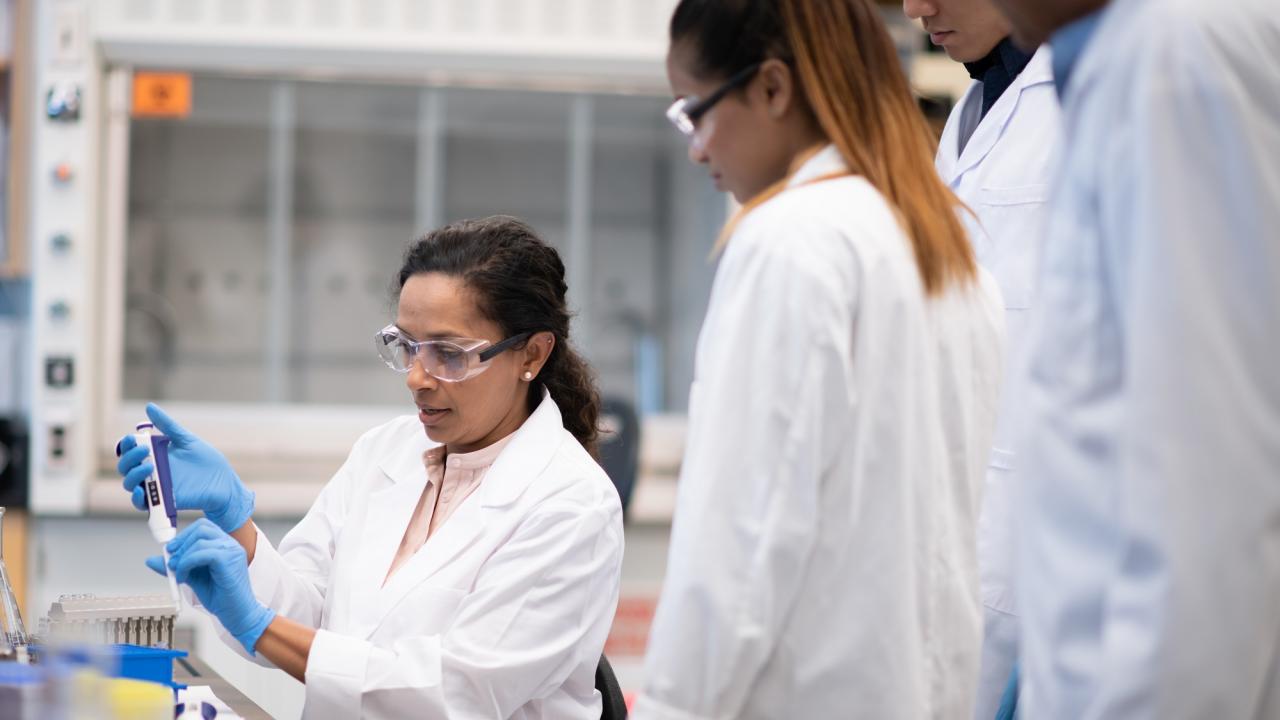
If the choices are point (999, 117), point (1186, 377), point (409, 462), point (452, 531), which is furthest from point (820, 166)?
point (409, 462)

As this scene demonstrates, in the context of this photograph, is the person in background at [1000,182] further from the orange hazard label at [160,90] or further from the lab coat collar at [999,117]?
the orange hazard label at [160,90]

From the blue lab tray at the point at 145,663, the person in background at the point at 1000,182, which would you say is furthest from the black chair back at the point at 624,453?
the blue lab tray at the point at 145,663

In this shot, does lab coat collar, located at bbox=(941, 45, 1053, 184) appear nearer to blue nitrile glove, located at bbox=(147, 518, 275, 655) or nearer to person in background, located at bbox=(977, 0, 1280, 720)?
person in background, located at bbox=(977, 0, 1280, 720)

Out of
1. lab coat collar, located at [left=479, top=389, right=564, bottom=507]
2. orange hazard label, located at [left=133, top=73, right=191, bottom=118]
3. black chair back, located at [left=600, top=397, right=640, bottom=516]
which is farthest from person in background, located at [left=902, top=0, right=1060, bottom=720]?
orange hazard label, located at [left=133, top=73, right=191, bottom=118]

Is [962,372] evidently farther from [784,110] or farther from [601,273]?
[601,273]

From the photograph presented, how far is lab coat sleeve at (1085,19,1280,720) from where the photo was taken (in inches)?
32.8

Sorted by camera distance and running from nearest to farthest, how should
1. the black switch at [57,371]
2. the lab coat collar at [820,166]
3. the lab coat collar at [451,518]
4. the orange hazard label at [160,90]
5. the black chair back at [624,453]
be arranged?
the lab coat collar at [820,166]
the lab coat collar at [451,518]
the black chair back at [624,453]
the black switch at [57,371]
the orange hazard label at [160,90]

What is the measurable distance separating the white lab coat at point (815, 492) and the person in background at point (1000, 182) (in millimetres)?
298

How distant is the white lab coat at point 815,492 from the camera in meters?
1.07

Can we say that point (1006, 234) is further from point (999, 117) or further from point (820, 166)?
point (820, 166)

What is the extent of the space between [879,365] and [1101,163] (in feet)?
0.87

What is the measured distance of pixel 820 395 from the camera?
3.54ft

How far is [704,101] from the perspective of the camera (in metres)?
1.18

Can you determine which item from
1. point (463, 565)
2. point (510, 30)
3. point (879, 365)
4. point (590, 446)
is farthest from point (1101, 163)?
point (510, 30)
